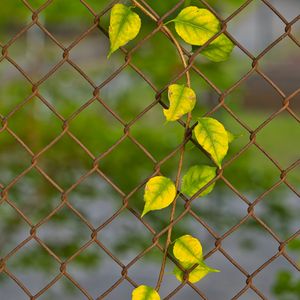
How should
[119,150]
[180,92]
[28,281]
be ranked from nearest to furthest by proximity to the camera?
[180,92], [119,150], [28,281]

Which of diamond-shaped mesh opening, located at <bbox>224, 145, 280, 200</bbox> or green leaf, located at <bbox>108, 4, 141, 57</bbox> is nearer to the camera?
green leaf, located at <bbox>108, 4, 141, 57</bbox>

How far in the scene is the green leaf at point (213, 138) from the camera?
1884mm

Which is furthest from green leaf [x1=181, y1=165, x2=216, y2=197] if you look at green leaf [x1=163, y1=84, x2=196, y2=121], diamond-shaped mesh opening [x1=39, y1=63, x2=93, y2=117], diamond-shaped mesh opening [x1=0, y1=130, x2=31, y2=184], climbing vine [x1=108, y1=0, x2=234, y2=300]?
diamond-shaped mesh opening [x1=39, y1=63, x2=93, y2=117]

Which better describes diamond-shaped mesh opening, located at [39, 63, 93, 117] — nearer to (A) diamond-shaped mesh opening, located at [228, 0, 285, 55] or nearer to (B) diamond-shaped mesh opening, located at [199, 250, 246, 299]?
(B) diamond-shaped mesh opening, located at [199, 250, 246, 299]

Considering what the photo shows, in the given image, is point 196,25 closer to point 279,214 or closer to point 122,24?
point 122,24

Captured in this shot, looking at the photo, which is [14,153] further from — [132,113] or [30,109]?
[132,113]

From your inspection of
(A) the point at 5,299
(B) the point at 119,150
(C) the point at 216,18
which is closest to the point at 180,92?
(C) the point at 216,18

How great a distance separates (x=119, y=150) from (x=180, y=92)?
9.91ft

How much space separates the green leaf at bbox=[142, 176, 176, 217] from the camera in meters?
1.92

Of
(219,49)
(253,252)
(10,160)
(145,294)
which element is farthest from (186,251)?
(253,252)

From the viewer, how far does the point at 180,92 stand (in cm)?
190

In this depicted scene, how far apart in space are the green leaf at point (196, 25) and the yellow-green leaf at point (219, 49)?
0.12 ft

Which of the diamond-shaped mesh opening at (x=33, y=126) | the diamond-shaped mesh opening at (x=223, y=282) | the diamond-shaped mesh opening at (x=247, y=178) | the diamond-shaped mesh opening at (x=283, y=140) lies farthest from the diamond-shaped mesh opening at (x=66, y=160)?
the diamond-shaped mesh opening at (x=283, y=140)

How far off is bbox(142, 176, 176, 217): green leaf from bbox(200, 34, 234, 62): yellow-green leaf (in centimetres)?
27
